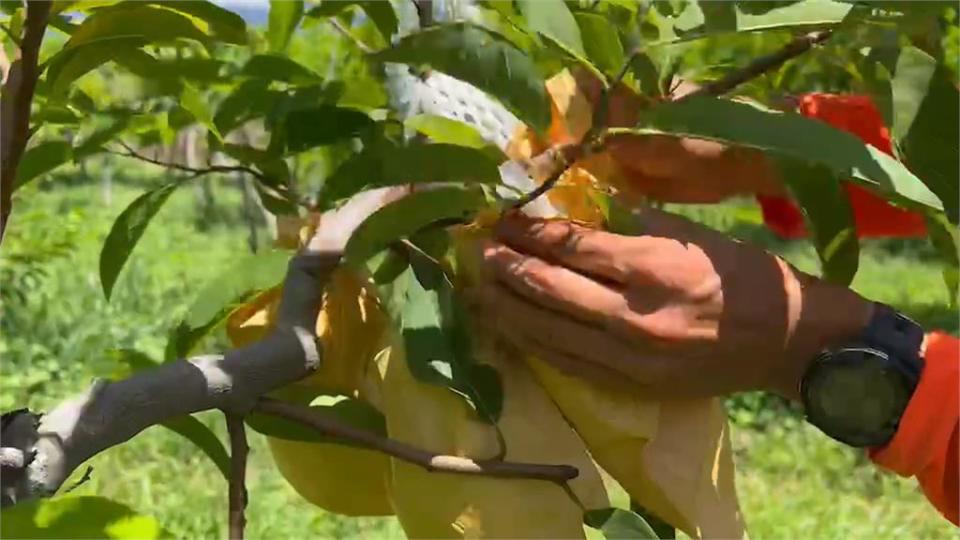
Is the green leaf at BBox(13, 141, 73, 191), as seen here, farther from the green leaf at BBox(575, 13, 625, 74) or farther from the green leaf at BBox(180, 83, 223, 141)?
the green leaf at BBox(575, 13, 625, 74)

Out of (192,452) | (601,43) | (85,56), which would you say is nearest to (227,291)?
(85,56)

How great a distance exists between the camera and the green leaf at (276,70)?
67 cm

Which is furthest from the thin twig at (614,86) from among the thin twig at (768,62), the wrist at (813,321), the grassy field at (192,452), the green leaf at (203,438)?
the grassy field at (192,452)

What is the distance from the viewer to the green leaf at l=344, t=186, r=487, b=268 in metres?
0.54

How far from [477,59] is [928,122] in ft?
0.70

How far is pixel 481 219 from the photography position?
1.99 feet

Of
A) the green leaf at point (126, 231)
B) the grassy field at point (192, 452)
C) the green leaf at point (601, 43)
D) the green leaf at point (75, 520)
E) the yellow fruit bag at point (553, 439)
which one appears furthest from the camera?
the grassy field at point (192, 452)

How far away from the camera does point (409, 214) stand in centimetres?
54

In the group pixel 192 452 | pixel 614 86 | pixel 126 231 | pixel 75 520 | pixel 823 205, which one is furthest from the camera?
pixel 192 452

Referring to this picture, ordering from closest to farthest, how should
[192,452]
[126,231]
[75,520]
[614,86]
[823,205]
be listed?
[75,520] < [614,86] < [823,205] < [126,231] < [192,452]

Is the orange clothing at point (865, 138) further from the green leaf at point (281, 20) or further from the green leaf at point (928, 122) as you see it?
the green leaf at point (281, 20)

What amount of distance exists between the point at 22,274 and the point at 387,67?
286 cm

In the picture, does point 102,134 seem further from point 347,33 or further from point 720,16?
point 720,16

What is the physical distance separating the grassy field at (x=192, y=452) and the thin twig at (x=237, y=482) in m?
1.12
